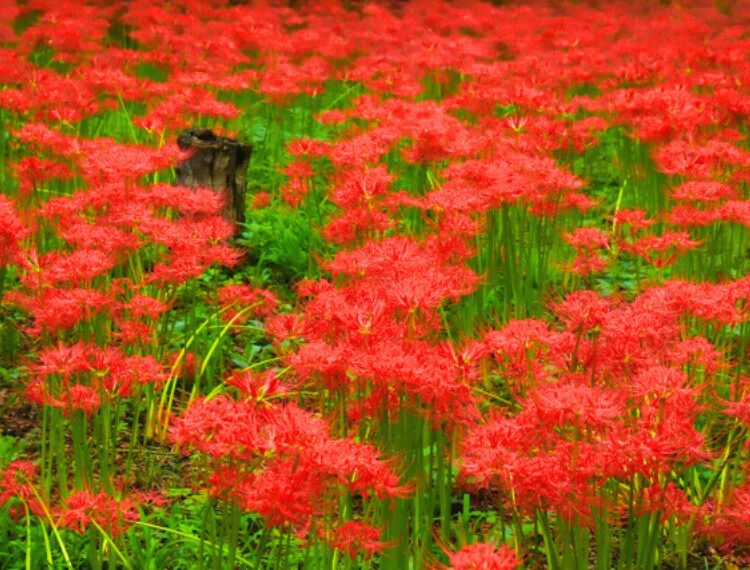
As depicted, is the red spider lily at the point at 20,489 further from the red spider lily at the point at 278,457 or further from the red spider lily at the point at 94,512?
the red spider lily at the point at 278,457

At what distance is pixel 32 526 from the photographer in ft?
10.9

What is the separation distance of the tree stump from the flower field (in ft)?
0.10

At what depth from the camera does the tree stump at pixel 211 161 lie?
5547 millimetres

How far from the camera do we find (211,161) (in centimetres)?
559

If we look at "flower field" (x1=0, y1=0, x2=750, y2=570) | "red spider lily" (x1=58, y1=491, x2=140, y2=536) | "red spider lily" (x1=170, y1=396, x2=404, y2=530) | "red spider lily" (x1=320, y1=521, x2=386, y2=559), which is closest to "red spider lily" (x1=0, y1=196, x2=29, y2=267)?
"flower field" (x1=0, y1=0, x2=750, y2=570)

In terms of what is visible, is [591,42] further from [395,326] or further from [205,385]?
[395,326]

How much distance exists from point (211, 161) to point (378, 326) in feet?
10.2

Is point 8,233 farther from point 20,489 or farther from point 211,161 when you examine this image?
point 211,161

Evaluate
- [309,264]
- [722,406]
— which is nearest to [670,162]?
[722,406]

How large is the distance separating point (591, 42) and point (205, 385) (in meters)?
5.14

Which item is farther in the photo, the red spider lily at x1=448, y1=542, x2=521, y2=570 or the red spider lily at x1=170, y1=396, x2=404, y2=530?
the red spider lily at x1=170, y1=396, x2=404, y2=530

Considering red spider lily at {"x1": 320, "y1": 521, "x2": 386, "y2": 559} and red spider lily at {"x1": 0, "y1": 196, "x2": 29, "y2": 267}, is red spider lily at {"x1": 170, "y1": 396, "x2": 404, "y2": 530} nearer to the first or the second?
red spider lily at {"x1": 320, "y1": 521, "x2": 386, "y2": 559}

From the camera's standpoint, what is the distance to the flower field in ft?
7.88

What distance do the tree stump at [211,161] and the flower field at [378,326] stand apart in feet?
0.10
